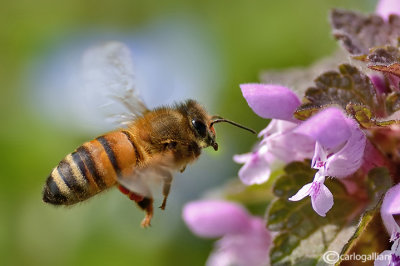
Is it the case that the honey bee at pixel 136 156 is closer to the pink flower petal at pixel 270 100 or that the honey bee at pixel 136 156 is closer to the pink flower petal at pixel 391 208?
the pink flower petal at pixel 270 100

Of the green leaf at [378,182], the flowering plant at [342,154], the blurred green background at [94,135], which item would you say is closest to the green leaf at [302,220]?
the flowering plant at [342,154]

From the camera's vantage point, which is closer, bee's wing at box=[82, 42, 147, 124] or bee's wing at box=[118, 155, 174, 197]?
bee's wing at box=[118, 155, 174, 197]

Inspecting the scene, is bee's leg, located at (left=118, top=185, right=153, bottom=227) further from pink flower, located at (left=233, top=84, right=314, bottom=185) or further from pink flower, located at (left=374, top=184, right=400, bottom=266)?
pink flower, located at (left=374, top=184, right=400, bottom=266)

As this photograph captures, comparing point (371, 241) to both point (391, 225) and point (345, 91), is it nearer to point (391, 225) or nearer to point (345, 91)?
point (391, 225)

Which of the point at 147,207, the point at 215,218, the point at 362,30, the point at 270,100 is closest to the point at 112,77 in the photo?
the point at 147,207

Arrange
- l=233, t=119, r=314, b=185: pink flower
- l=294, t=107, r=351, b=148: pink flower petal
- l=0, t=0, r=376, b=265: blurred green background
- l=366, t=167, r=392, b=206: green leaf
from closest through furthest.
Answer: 1. l=294, t=107, r=351, b=148: pink flower petal
2. l=366, t=167, r=392, b=206: green leaf
3. l=233, t=119, r=314, b=185: pink flower
4. l=0, t=0, r=376, b=265: blurred green background

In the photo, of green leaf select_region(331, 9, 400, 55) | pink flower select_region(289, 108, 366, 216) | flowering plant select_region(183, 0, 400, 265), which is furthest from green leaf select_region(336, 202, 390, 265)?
green leaf select_region(331, 9, 400, 55)
